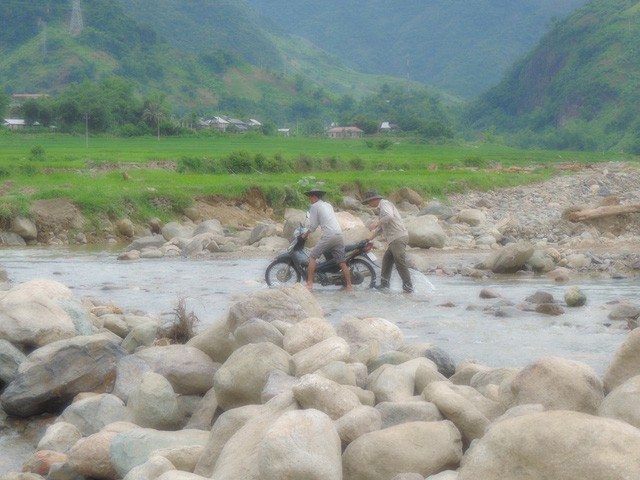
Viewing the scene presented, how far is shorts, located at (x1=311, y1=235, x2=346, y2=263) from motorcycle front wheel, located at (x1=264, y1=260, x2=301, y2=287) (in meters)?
0.72

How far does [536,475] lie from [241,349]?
334 cm

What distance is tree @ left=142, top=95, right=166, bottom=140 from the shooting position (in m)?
70.0

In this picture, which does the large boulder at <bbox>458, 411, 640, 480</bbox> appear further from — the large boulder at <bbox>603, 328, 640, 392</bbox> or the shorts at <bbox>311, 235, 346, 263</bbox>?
the shorts at <bbox>311, 235, 346, 263</bbox>

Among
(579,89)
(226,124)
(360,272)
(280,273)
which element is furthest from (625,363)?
(579,89)

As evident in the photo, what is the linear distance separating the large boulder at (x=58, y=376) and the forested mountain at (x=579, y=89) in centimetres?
8977

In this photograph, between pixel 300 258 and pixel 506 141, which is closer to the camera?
pixel 300 258

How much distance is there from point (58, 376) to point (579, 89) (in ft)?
379

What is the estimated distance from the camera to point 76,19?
11281 cm

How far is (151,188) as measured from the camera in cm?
2864

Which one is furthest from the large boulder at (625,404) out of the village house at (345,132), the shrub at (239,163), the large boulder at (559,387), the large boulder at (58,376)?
the village house at (345,132)

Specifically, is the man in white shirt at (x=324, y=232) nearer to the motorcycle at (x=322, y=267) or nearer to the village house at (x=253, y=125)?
the motorcycle at (x=322, y=267)

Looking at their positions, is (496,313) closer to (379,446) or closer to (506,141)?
(379,446)

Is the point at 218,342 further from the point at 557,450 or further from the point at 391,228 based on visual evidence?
the point at 391,228

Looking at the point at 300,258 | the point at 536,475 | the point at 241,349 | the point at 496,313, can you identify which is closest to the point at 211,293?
the point at 300,258
